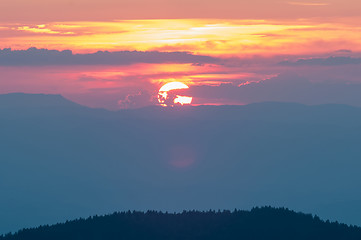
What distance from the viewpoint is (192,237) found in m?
94.6

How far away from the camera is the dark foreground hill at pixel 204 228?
95312 millimetres

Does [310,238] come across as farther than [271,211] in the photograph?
No

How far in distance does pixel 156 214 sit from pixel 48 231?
1530 cm

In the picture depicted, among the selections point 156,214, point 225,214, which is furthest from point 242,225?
point 156,214

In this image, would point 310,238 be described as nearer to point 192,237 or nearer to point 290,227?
point 290,227

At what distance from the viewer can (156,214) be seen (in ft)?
336

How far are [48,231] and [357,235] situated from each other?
4188cm

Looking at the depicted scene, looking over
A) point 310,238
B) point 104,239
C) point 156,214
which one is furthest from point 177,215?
point 310,238

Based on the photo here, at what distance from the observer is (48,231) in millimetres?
103375

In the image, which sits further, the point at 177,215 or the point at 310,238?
the point at 177,215

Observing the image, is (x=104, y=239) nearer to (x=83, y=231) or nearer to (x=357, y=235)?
(x=83, y=231)

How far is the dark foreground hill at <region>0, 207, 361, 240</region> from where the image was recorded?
3752 inches

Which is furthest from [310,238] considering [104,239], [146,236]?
[104,239]

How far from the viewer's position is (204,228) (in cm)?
9756
